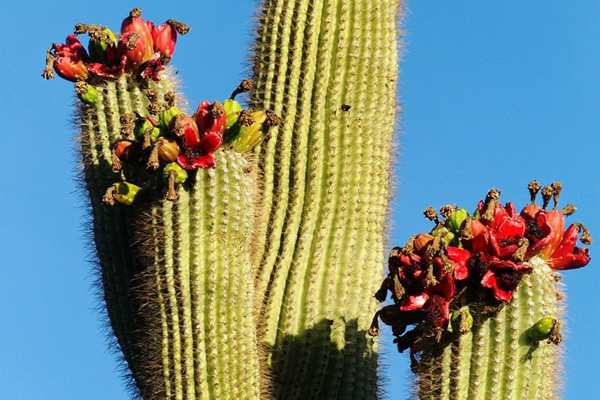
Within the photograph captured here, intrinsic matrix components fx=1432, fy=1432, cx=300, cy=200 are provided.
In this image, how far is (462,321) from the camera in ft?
20.6

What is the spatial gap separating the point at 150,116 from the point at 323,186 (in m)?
1.06

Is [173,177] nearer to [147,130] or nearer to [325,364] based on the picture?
[147,130]

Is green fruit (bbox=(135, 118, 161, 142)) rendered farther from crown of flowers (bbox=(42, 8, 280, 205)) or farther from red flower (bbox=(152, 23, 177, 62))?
red flower (bbox=(152, 23, 177, 62))

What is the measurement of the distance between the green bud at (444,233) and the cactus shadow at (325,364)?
1167mm

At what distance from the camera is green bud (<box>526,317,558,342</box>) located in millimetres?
6297

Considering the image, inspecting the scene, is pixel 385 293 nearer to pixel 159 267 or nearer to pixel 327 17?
pixel 159 267

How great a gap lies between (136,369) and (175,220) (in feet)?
3.56

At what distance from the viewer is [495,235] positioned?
6570 mm

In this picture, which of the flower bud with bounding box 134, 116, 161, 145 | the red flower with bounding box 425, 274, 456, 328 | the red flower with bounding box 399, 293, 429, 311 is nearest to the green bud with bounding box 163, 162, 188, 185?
the flower bud with bounding box 134, 116, 161, 145

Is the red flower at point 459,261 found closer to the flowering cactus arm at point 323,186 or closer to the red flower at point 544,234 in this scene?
the red flower at point 544,234

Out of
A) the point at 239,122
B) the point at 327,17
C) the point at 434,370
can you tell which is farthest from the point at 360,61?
the point at 434,370

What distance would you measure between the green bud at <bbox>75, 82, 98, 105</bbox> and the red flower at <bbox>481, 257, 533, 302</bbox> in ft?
8.23

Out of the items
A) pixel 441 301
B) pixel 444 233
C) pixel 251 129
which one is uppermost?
pixel 251 129

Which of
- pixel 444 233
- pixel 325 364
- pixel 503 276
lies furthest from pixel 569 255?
pixel 325 364
